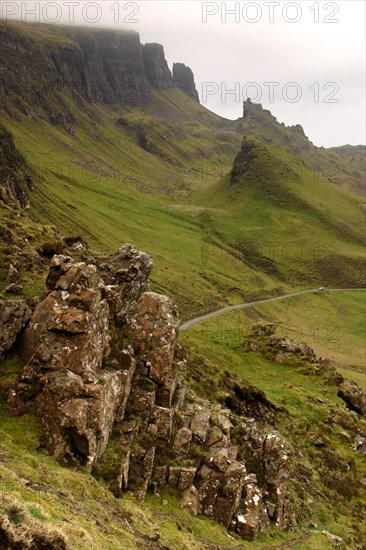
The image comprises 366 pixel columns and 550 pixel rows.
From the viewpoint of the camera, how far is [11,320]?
87.4ft

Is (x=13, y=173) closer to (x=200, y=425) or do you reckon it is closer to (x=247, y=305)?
(x=247, y=305)

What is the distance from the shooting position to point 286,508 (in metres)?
31.3

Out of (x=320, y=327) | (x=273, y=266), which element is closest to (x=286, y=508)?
(x=320, y=327)

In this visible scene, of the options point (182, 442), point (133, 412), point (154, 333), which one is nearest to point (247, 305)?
point (154, 333)

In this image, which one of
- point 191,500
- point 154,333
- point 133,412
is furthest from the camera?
point 154,333

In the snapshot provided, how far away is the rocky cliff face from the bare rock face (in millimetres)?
252

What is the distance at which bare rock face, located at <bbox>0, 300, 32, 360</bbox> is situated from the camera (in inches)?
1029

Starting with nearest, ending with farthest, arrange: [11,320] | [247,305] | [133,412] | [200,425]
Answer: [11,320] < [133,412] < [200,425] < [247,305]

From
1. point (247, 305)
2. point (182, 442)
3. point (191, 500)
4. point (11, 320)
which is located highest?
point (11, 320)

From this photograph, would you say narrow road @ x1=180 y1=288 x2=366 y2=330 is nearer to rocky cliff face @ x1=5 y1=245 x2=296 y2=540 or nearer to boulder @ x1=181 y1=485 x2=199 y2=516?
rocky cliff face @ x1=5 y1=245 x2=296 y2=540

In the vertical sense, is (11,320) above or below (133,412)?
above

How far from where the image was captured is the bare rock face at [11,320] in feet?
85.8

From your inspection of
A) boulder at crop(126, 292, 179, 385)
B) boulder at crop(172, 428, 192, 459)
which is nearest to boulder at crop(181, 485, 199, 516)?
boulder at crop(172, 428, 192, 459)

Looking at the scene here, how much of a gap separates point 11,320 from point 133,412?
1000 centimetres
